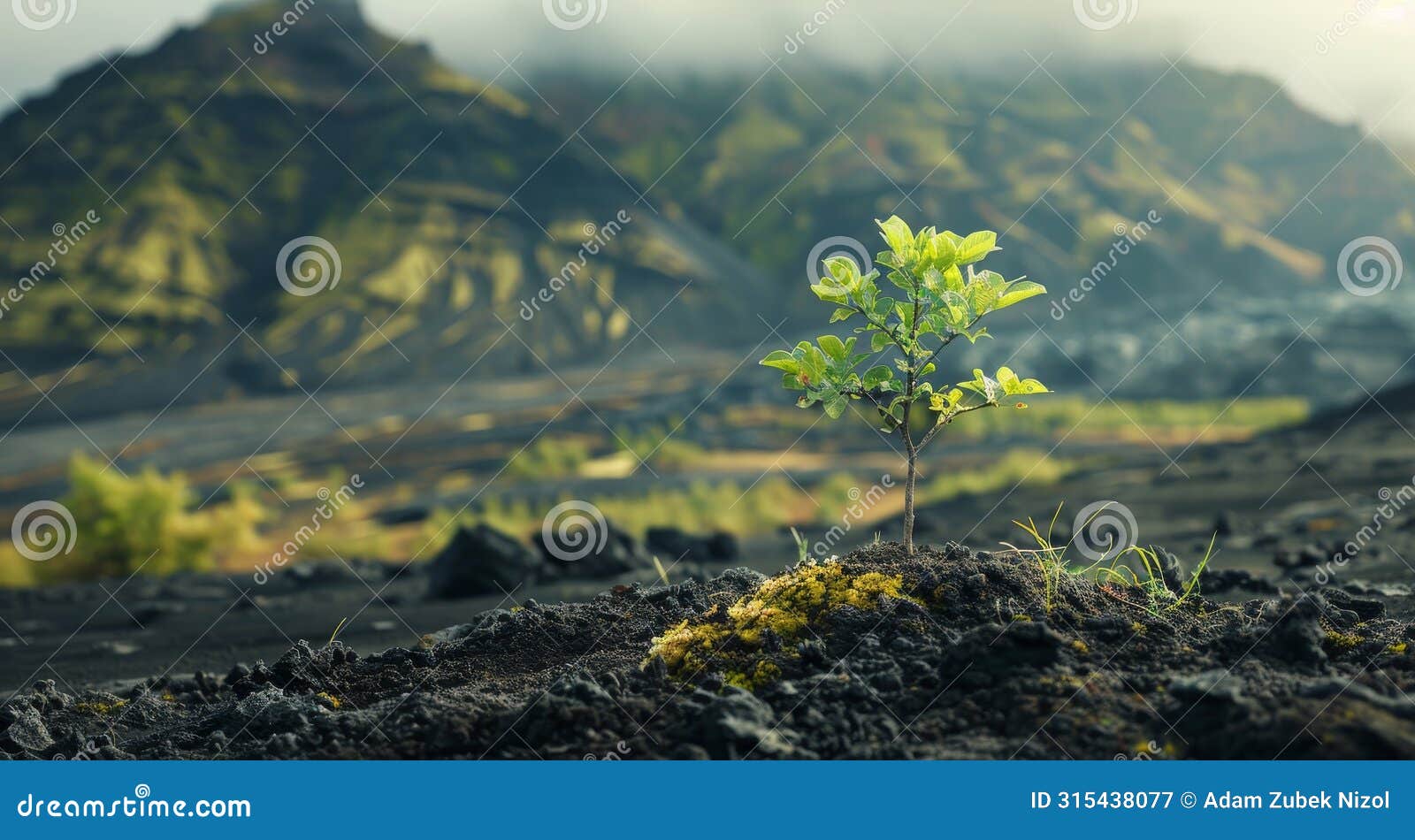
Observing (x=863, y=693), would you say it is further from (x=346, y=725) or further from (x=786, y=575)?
(x=346, y=725)

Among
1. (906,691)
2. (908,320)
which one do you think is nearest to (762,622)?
(906,691)

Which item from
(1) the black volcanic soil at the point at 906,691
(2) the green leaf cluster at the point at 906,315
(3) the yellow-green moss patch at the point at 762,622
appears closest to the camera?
(1) the black volcanic soil at the point at 906,691

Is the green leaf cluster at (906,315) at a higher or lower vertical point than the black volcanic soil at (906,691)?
higher

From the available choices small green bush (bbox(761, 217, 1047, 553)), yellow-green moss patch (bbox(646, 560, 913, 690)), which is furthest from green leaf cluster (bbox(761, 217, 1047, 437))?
yellow-green moss patch (bbox(646, 560, 913, 690))

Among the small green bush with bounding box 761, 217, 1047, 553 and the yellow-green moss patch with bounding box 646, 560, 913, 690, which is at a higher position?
the small green bush with bounding box 761, 217, 1047, 553

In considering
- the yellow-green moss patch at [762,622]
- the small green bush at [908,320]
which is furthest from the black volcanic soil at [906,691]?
the small green bush at [908,320]

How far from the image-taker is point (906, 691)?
549 cm

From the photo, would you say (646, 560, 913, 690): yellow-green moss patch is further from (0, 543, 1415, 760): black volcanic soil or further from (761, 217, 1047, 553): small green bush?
(761, 217, 1047, 553): small green bush

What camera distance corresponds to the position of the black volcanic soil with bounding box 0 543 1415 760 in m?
5.04

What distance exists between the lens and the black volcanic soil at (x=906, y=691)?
5043 millimetres

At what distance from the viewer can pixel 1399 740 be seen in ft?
15.5

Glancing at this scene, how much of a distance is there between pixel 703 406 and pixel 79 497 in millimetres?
19595

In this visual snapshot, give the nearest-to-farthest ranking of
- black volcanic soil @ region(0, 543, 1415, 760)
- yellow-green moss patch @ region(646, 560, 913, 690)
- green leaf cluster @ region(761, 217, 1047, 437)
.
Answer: black volcanic soil @ region(0, 543, 1415, 760), yellow-green moss patch @ region(646, 560, 913, 690), green leaf cluster @ region(761, 217, 1047, 437)

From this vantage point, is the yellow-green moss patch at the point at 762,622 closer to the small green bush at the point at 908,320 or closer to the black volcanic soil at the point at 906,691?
the black volcanic soil at the point at 906,691
